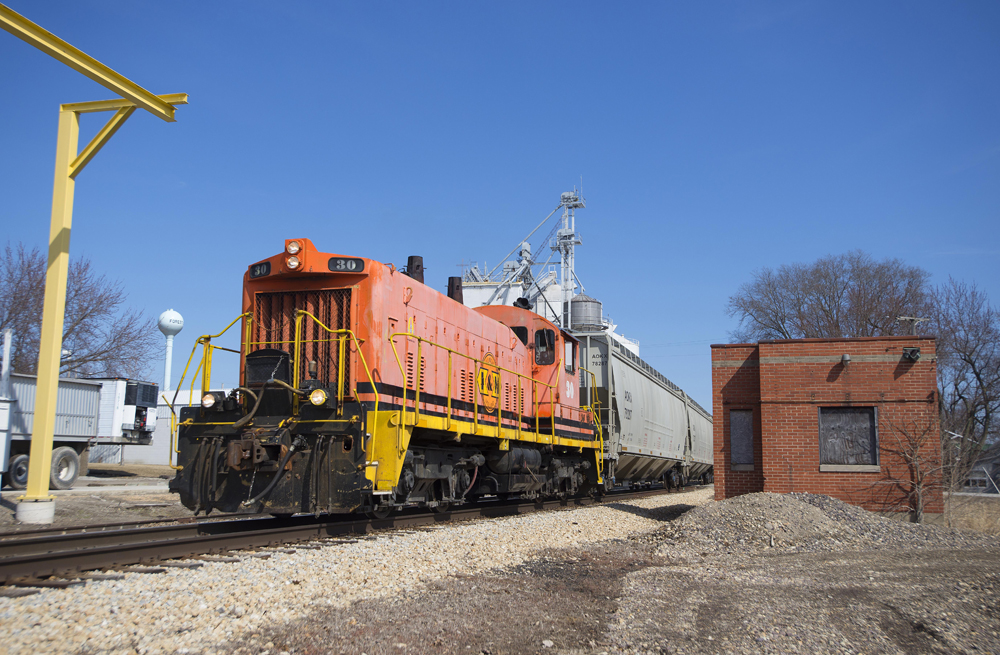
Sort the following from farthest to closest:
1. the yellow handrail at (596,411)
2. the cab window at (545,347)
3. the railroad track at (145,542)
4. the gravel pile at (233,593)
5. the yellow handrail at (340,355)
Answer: the yellow handrail at (596,411) → the cab window at (545,347) → the yellow handrail at (340,355) → the railroad track at (145,542) → the gravel pile at (233,593)

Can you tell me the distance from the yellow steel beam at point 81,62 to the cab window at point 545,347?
25.9 ft

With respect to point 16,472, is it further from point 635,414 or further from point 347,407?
point 635,414

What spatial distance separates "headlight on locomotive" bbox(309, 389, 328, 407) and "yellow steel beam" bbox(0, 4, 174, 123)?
6193 millimetres

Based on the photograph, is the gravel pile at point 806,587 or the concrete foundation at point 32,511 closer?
the gravel pile at point 806,587

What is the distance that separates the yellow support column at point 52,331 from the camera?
10953 mm

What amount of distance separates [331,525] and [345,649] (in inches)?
188

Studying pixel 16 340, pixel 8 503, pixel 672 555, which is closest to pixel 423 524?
pixel 672 555

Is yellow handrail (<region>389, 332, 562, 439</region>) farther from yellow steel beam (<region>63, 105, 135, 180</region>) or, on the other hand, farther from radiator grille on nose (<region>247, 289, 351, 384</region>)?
yellow steel beam (<region>63, 105, 135, 180</region>)

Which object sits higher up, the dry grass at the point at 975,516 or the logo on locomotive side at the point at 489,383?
the logo on locomotive side at the point at 489,383

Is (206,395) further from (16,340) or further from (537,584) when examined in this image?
(16,340)

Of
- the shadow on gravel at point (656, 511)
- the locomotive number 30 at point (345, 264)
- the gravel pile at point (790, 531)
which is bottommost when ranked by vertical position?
the shadow on gravel at point (656, 511)

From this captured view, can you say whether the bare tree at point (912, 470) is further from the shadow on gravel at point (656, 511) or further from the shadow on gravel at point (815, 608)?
the shadow on gravel at point (815, 608)

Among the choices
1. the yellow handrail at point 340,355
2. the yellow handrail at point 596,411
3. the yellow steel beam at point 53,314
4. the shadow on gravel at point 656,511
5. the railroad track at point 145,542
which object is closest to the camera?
the railroad track at point 145,542

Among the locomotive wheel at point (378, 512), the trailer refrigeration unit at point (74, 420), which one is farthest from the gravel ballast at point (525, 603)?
the trailer refrigeration unit at point (74, 420)
